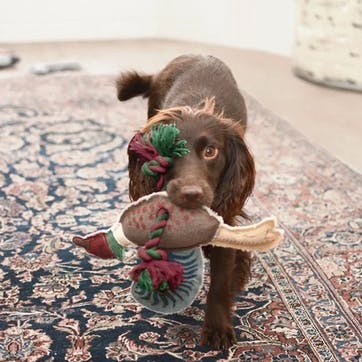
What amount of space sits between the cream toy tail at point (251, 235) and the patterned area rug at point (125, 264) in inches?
11.3

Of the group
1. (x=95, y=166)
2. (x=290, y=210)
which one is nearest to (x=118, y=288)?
(x=290, y=210)

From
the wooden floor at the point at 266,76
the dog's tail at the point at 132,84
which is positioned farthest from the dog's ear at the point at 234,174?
the wooden floor at the point at 266,76

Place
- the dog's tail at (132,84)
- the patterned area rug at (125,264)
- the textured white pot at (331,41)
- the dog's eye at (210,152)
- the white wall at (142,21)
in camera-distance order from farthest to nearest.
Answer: the white wall at (142,21) → the textured white pot at (331,41) → the dog's tail at (132,84) → the patterned area rug at (125,264) → the dog's eye at (210,152)

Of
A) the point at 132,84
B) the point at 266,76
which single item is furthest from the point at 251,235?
the point at 266,76

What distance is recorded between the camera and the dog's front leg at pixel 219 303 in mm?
1515

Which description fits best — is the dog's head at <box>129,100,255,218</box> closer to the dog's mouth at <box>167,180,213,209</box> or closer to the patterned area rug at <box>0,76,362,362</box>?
the dog's mouth at <box>167,180,213,209</box>

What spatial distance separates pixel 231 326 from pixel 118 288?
0.37 m

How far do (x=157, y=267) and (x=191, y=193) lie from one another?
0.16m

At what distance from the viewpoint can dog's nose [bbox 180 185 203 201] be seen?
4.21 feet

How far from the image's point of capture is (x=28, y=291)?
68.6 inches

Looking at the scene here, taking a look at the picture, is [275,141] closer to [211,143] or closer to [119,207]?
[119,207]

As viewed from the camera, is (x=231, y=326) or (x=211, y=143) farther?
(x=231, y=326)

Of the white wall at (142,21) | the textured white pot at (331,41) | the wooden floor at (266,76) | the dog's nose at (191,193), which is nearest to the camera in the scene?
the dog's nose at (191,193)

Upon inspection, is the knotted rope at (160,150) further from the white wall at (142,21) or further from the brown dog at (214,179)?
the white wall at (142,21)
